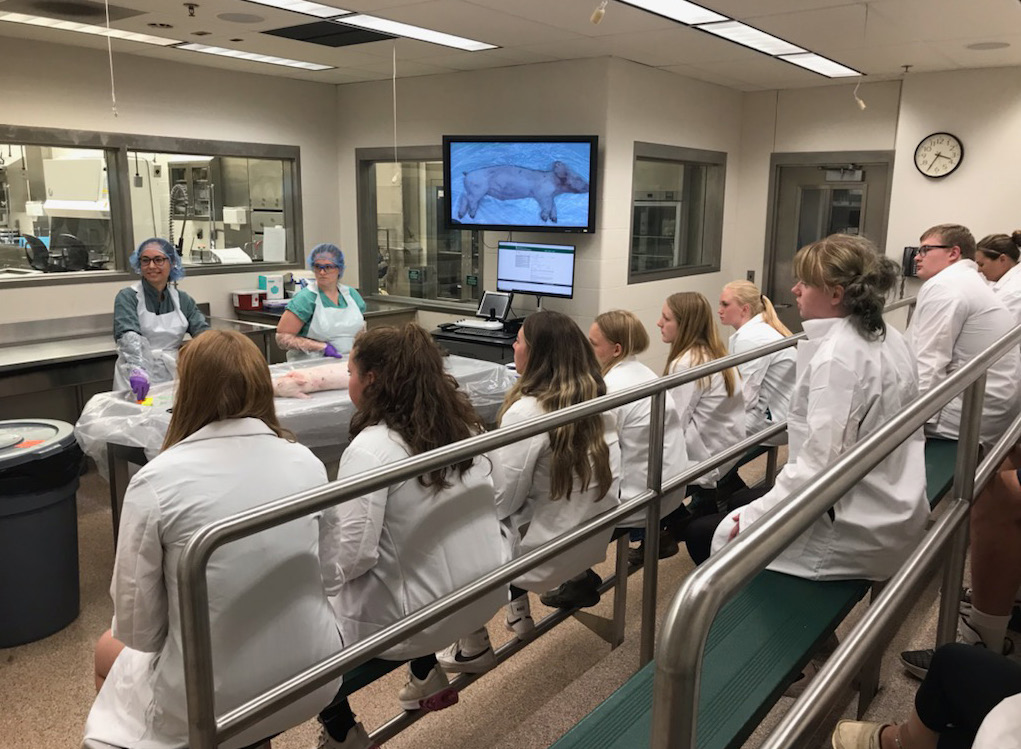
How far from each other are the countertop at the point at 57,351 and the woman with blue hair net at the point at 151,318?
0.25 meters

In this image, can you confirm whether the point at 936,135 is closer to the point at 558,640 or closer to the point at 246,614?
the point at 558,640

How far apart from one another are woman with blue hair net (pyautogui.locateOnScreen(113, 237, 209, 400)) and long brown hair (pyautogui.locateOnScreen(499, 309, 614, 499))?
2.37 m

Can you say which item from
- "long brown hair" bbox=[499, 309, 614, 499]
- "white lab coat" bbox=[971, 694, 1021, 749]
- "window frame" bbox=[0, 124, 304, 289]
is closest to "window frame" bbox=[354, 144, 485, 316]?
"window frame" bbox=[0, 124, 304, 289]

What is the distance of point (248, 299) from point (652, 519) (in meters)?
4.39

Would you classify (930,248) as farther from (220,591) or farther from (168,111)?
(168,111)

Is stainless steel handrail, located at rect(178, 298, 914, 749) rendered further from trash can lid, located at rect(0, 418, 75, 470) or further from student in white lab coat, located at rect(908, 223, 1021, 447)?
trash can lid, located at rect(0, 418, 75, 470)

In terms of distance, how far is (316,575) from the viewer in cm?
171

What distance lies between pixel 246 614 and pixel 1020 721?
1296 mm

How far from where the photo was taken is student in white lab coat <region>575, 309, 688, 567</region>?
2678 millimetres

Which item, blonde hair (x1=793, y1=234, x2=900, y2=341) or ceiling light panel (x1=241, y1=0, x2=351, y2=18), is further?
ceiling light panel (x1=241, y1=0, x2=351, y2=18)

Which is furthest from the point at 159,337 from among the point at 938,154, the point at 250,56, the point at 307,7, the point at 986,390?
the point at 938,154

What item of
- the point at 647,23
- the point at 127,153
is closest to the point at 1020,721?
the point at 647,23

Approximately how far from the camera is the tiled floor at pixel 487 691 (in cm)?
237

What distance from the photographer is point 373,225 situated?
6.81 meters
